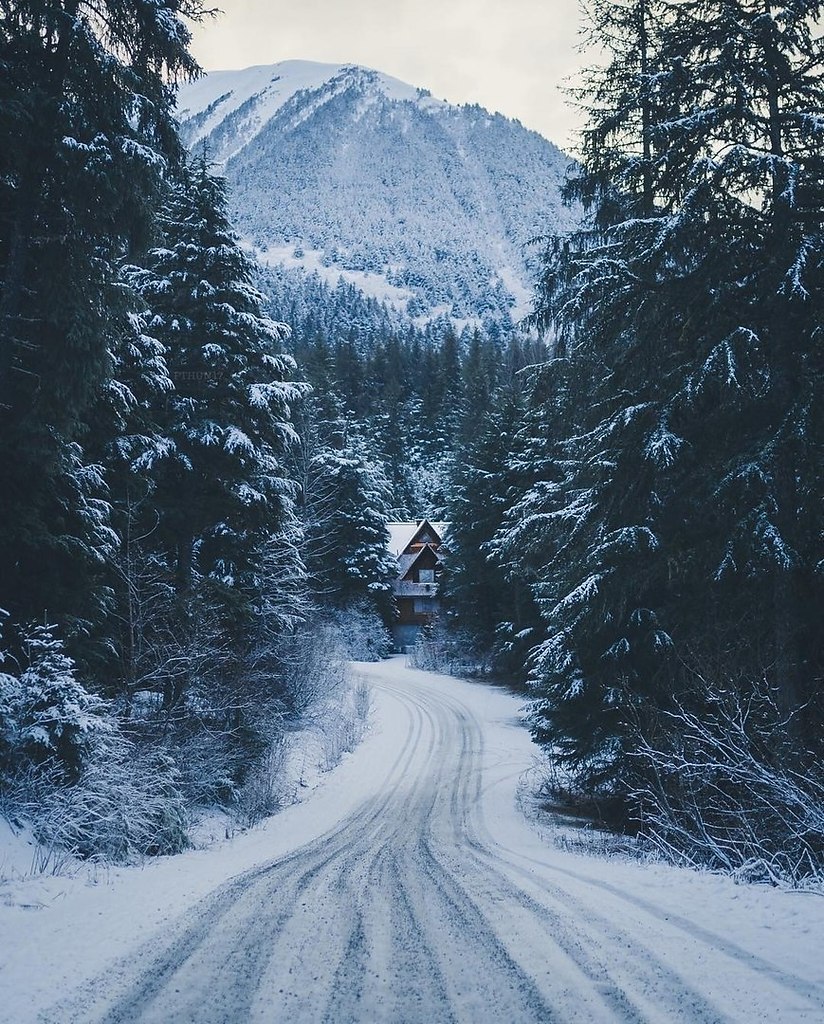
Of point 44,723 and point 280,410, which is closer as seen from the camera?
point 44,723

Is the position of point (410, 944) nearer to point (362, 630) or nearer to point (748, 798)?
point (748, 798)

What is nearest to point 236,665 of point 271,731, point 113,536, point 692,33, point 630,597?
point 271,731

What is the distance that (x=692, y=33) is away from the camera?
1047 centimetres

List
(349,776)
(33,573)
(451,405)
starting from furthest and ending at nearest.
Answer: (451,405)
(349,776)
(33,573)

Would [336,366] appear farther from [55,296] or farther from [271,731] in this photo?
[55,296]

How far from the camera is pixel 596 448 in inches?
480

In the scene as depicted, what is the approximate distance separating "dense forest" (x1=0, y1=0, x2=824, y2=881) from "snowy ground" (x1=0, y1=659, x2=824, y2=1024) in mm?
1511

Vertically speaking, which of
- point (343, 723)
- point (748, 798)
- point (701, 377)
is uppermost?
point (701, 377)

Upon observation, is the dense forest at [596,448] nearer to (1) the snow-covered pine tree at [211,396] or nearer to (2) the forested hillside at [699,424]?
(2) the forested hillside at [699,424]

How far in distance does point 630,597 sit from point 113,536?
8847 millimetres

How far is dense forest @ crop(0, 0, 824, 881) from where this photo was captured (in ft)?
28.9

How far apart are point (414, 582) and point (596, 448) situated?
155 feet

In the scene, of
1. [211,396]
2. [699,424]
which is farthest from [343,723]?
[699,424]

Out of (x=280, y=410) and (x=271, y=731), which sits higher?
(x=280, y=410)
